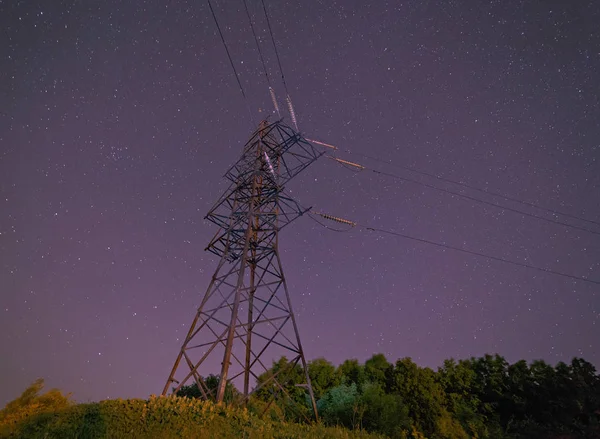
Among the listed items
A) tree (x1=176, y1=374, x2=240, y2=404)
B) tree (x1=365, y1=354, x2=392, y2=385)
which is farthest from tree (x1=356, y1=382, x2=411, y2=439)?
tree (x1=365, y1=354, x2=392, y2=385)

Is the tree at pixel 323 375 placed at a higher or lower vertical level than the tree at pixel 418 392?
higher

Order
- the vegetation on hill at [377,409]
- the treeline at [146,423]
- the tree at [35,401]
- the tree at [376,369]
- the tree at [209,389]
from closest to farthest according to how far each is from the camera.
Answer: the treeline at [146,423], the vegetation on hill at [377,409], the tree at [209,389], the tree at [35,401], the tree at [376,369]

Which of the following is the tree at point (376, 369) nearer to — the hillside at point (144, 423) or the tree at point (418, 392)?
the tree at point (418, 392)

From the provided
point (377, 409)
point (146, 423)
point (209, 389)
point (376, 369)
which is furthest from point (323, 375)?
point (146, 423)

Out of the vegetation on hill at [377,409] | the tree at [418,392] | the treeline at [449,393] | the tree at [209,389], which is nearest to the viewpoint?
the vegetation on hill at [377,409]

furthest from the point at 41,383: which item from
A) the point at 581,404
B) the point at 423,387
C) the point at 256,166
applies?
the point at 581,404

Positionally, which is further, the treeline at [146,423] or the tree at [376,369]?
the tree at [376,369]

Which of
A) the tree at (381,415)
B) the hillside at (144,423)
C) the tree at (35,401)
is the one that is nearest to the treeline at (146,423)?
the hillside at (144,423)

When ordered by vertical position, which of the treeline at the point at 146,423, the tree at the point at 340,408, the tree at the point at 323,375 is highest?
the tree at the point at 323,375

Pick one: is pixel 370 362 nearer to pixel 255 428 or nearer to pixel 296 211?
pixel 296 211

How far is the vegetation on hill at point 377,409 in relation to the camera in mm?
7363

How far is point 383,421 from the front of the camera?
16.7 m

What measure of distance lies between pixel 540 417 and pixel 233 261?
33627 millimetres

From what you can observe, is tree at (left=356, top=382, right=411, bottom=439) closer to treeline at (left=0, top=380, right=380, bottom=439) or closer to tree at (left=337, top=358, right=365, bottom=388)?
treeline at (left=0, top=380, right=380, bottom=439)
